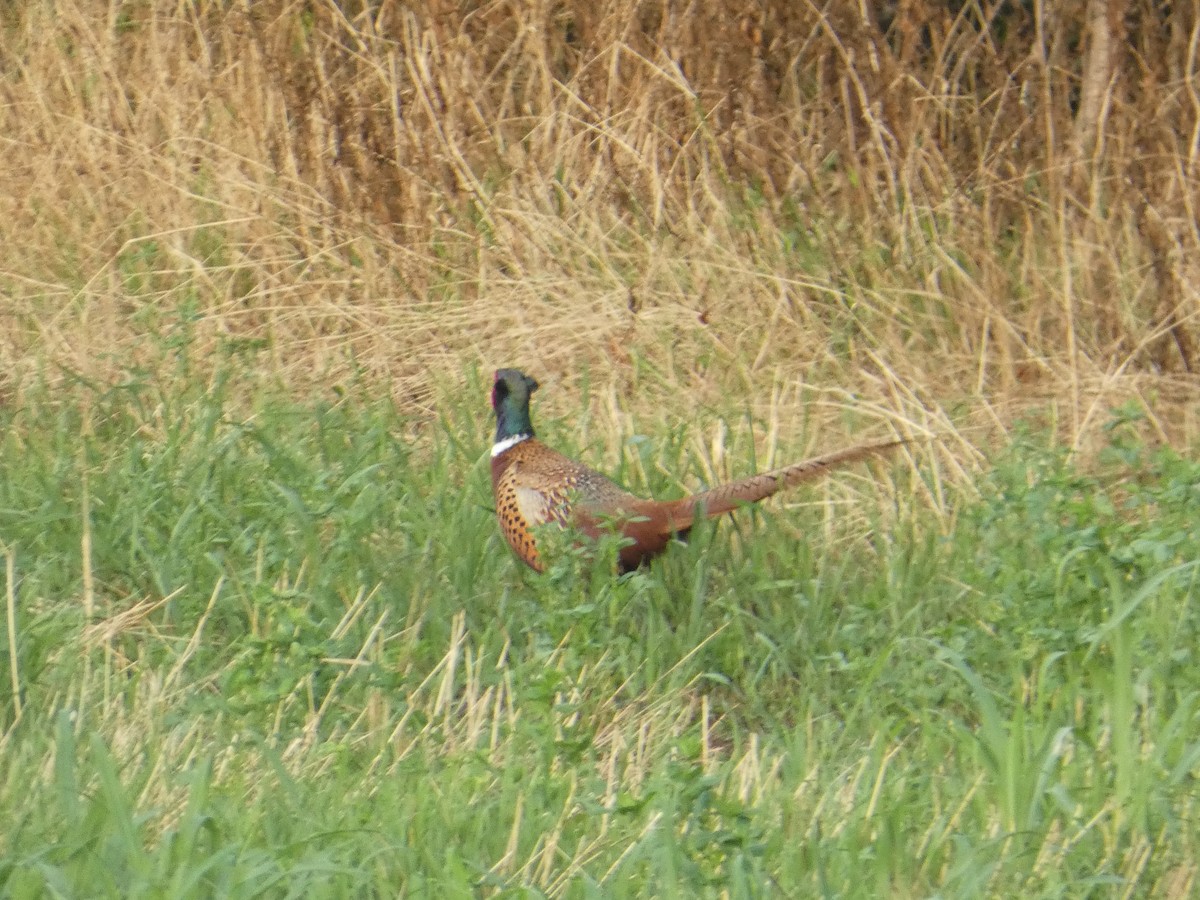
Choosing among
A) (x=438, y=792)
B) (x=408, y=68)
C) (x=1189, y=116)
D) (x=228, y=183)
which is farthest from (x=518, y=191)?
(x=438, y=792)

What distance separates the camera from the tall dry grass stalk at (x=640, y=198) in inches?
206

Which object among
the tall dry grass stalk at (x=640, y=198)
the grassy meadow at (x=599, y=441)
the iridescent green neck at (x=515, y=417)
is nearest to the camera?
the grassy meadow at (x=599, y=441)

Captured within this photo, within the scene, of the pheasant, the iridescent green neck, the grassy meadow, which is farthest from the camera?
the iridescent green neck

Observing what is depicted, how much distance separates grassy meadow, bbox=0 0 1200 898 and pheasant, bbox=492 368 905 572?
0.09 metres

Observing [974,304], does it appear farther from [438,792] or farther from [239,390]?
[438,792]

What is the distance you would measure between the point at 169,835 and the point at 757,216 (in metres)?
3.49

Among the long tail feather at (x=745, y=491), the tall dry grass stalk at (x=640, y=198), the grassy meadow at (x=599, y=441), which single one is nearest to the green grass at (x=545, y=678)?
the grassy meadow at (x=599, y=441)

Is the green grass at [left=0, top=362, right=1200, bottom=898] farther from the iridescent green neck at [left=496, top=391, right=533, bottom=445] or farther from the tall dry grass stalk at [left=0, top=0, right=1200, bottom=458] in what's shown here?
the tall dry grass stalk at [left=0, top=0, right=1200, bottom=458]


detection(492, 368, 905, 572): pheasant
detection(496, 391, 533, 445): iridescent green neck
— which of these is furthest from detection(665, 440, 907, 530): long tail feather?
detection(496, 391, 533, 445): iridescent green neck

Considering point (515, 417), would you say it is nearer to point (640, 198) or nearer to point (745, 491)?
point (745, 491)

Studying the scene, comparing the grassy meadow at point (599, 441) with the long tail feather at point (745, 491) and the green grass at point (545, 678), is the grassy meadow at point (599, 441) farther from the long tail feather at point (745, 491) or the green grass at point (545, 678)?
the long tail feather at point (745, 491)

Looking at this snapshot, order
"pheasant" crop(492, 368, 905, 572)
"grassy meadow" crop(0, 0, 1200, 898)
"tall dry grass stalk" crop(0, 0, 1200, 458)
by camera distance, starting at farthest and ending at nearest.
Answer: "tall dry grass stalk" crop(0, 0, 1200, 458)
"pheasant" crop(492, 368, 905, 572)
"grassy meadow" crop(0, 0, 1200, 898)

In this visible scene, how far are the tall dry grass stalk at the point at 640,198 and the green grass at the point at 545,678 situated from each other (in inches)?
18.7

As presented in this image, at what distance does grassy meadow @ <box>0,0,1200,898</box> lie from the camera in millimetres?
2812
